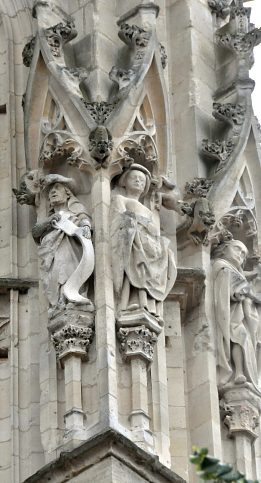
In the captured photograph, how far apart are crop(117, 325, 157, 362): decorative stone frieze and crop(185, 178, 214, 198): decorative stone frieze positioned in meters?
1.62

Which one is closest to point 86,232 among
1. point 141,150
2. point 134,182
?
point 134,182

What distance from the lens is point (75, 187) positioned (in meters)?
12.6

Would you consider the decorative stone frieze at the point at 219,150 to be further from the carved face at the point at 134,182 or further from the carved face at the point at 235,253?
the carved face at the point at 134,182

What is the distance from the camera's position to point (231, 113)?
44.6ft

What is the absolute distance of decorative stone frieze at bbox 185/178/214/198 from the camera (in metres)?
13.1

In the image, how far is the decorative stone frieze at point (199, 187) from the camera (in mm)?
13062

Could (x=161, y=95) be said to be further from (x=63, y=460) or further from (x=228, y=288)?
(x=63, y=460)

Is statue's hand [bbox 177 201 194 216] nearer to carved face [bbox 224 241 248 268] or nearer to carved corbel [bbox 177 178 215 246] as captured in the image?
carved corbel [bbox 177 178 215 246]

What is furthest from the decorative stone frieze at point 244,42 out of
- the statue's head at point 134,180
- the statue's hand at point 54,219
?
the statue's hand at point 54,219

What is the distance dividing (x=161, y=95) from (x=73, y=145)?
882mm

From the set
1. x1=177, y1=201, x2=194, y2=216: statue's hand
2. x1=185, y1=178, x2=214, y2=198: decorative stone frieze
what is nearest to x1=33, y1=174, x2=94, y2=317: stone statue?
x1=177, y1=201, x2=194, y2=216: statue's hand

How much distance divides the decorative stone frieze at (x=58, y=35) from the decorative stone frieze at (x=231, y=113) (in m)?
1.24

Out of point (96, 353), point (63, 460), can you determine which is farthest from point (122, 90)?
point (63, 460)

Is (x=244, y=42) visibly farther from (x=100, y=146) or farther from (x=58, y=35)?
(x=100, y=146)
